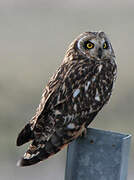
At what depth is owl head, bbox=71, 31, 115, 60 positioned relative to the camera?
741cm

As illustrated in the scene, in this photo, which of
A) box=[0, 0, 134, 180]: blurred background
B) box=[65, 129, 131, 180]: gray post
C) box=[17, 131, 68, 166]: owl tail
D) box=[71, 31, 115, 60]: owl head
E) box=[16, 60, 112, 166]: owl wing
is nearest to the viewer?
box=[65, 129, 131, 180]: gray post

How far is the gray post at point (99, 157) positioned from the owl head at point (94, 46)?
1675 millimetres

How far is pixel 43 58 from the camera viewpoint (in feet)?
54.0

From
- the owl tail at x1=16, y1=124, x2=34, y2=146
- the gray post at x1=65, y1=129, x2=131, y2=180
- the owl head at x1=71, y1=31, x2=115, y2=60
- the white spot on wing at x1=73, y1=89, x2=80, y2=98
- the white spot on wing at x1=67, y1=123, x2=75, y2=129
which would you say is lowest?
the gray post at x1=65, y1=129, x2=131, y2=180

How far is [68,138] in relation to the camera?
6.68 m

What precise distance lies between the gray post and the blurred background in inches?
155

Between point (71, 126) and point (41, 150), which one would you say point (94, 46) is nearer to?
point (71, 126)

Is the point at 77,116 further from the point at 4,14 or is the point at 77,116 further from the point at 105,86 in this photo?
the point at 4,14

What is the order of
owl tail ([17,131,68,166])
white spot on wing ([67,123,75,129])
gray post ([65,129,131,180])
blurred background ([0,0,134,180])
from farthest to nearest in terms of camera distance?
blurred background ([0,0,134,180]) < white spot on wing ([67,123,75,129]) < owl tail ([17,131,68,166]) < gray post ([65,129,131,180])

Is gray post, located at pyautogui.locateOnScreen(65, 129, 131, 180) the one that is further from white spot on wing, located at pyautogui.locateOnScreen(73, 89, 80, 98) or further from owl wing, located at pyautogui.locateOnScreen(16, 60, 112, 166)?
white spot on wing, located at pyautogui.locateOnScreen(73, 89, 80, 98)

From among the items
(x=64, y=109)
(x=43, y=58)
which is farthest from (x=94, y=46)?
(x=43, y=58)

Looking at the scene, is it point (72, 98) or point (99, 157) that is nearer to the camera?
point (99, 157)

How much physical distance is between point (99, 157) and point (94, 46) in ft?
6.63

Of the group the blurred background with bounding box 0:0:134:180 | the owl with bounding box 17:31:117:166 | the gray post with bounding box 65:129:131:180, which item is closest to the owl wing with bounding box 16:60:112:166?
the owl with bounding box 17:31:117:166
